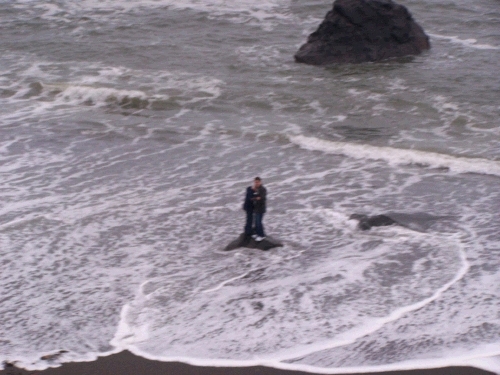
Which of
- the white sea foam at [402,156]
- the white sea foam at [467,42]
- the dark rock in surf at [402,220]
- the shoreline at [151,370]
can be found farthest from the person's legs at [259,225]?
the white sea foam at [467,42]

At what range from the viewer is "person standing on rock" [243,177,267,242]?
430 inches

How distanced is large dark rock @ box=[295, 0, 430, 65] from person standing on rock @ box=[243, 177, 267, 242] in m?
11.9

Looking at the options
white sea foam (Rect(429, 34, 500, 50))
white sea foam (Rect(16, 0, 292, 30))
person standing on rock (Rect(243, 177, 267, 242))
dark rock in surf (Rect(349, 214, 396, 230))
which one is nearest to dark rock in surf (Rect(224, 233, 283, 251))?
person standing on rock (Rect(243, 177, 267, 242))

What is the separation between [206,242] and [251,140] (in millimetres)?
5364

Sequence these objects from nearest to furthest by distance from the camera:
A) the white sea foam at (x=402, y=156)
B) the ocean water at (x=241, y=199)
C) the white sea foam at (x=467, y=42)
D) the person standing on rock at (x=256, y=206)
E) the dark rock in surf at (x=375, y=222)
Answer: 1. the ocean water at (x=241, y=199)
2. the person standing on rock at (x=256, y=206)
3. the dark rock in surf at (x=375, y=222)
4. the white sea foam at (x=402, y=156)
5. the white sea foam at (x=467, y=42)

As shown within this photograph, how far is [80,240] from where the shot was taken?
11492mm

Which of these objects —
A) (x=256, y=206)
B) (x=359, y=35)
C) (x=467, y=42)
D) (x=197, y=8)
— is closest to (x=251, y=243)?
(x=256, y=206)

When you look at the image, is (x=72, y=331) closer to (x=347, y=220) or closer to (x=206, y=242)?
(x=206, y=242)

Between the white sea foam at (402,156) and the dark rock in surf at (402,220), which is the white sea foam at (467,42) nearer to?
the white sea foam at (402,156)

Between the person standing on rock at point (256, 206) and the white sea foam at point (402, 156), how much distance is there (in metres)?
4.77

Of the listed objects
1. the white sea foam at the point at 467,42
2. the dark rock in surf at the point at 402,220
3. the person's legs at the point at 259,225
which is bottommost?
the dark rock in surf at the point at 402,220

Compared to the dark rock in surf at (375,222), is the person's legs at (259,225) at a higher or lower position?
higher

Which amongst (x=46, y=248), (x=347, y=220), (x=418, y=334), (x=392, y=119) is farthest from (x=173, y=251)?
(x=392, y=119)

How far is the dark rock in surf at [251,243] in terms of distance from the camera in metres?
11.0
